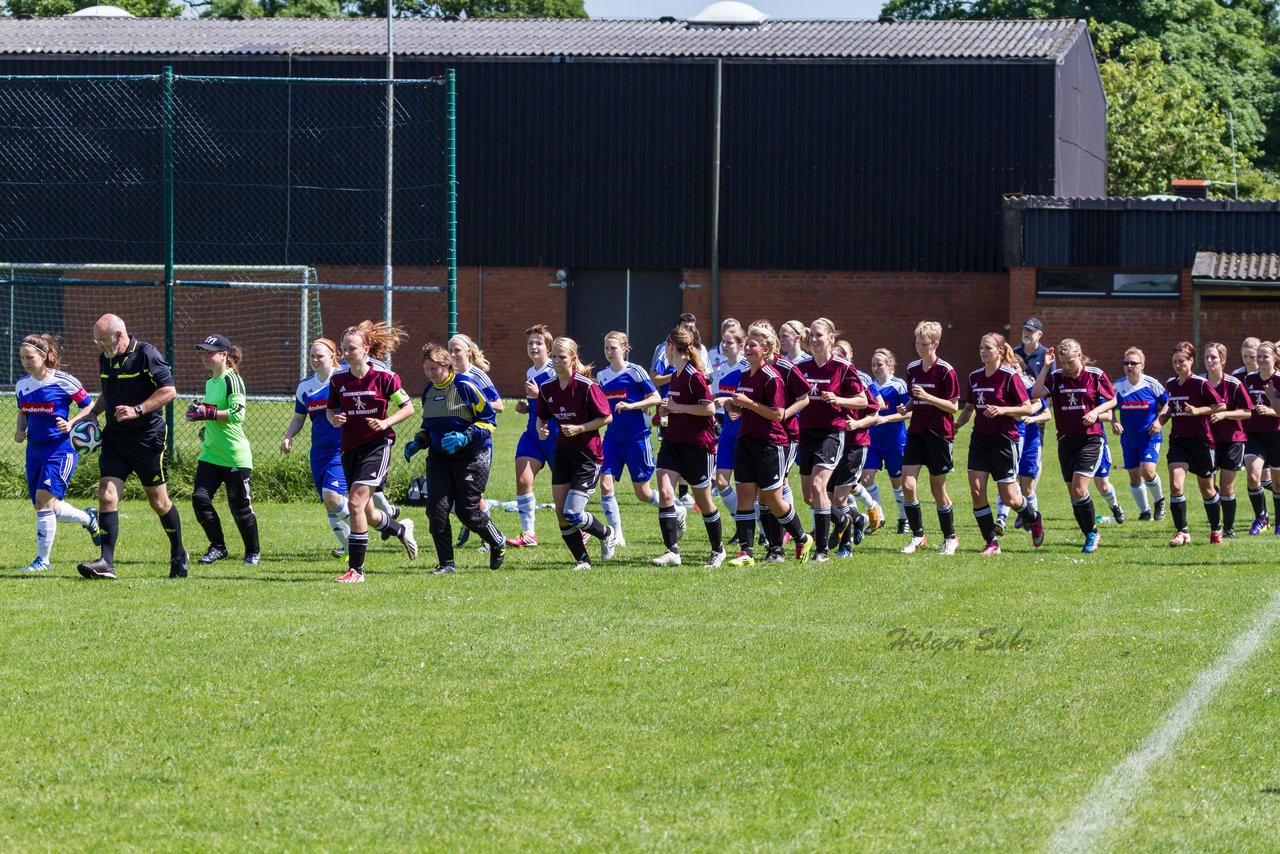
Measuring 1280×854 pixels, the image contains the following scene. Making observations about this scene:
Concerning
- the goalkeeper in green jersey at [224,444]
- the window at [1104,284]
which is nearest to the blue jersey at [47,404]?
the goalkeeper in green jersey at [224,444]

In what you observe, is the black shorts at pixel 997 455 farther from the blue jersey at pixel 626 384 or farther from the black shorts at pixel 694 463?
the blue jersey at pixel 626 384

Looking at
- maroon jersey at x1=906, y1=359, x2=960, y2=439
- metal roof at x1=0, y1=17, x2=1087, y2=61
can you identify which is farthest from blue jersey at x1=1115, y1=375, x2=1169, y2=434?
metal roof at x1=0, y1=17, x2=1087, y2=61

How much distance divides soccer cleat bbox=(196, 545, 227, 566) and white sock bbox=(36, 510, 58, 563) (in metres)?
1.10

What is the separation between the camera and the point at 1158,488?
647 inches

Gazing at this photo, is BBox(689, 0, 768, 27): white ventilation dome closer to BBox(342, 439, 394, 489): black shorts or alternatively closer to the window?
the window

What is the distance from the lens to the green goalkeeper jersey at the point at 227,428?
12.1 meters

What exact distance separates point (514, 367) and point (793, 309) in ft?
21.6

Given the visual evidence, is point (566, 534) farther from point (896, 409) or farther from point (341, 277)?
point (341, 277)

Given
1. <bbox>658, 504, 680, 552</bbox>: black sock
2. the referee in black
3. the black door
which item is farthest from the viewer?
the black door

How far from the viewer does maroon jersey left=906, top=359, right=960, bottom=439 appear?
13.2 meters

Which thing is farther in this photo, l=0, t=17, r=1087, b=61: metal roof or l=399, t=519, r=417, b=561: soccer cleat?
l=0, t=17, r=1087, b=61: metal roof

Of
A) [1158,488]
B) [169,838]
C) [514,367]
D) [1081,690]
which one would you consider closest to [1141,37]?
[514,367]

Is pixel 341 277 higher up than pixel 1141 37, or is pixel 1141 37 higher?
pixel 1141 37

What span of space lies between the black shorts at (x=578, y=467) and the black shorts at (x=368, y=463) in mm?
1311
